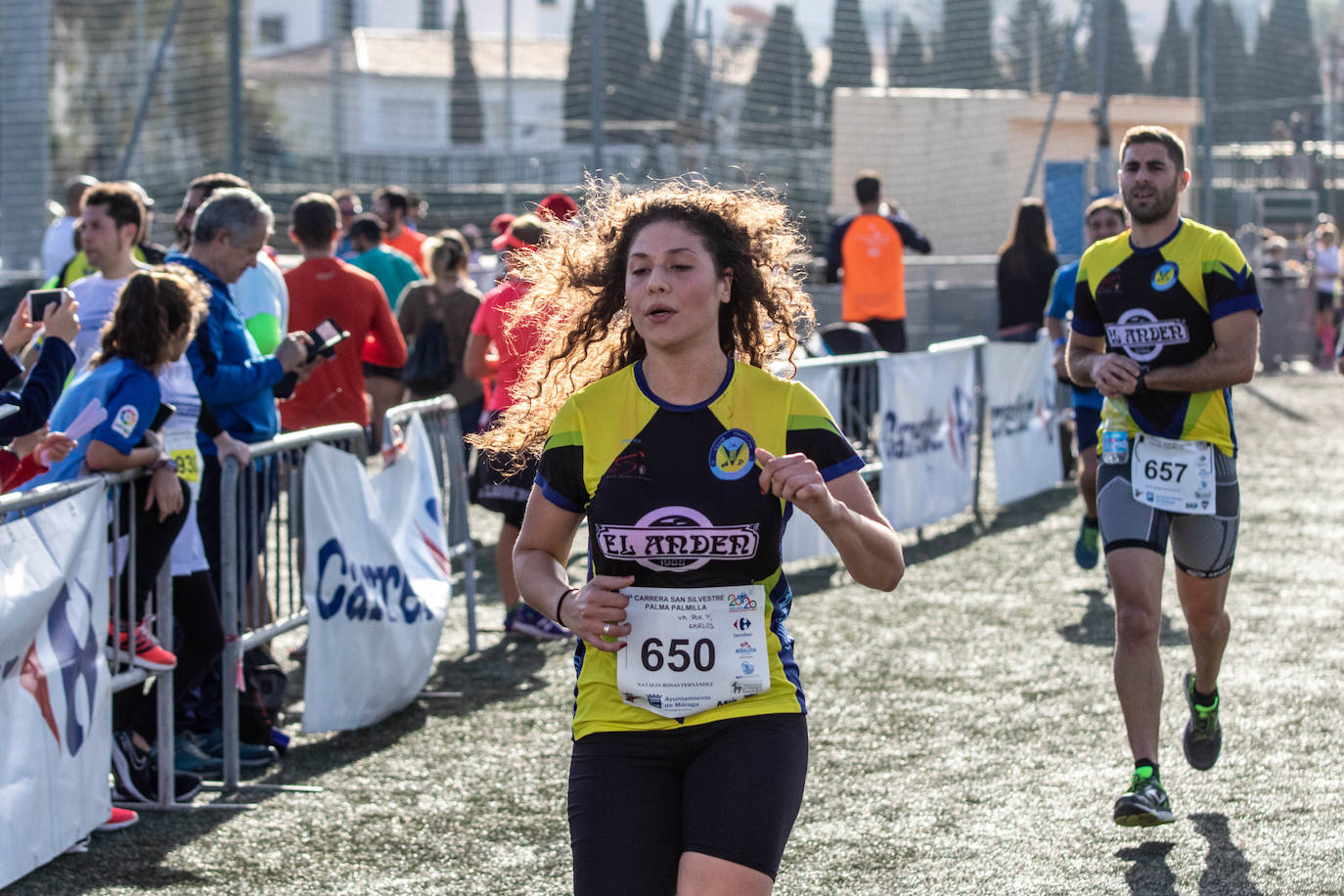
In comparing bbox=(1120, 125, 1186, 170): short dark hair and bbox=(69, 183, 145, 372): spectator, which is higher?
bbox=(1120, 125, 1186, 170): short dark hair

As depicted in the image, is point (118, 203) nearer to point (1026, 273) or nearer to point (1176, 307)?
point (1176, 307)

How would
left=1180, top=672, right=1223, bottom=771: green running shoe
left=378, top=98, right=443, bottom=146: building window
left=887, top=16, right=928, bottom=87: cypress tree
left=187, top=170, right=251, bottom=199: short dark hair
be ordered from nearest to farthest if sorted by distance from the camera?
left=1180, top=672, right=1223, bottom=771: green running shoe < left=187, top=170, right=251, bottom=199: short dark hair < left=887, top=16, right=928, bottom=87: cypress tree < left=378, top=98, right=443, bottom=146: building window

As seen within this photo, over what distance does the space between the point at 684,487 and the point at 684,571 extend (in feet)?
0.51

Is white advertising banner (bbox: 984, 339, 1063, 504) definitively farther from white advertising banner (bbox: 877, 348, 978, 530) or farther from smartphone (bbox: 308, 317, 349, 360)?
smartphone (bbox: 308, 317, 349, 360)

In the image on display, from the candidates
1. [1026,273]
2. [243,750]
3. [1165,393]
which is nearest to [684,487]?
[1165,393]

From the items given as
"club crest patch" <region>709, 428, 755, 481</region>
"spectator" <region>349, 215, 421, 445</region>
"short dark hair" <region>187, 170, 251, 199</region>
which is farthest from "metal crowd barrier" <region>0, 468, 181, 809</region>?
"spectator" <region>349, 215, 421, 445</region>

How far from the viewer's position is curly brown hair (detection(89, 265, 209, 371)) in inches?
217

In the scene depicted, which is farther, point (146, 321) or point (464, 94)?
point (464, 94)

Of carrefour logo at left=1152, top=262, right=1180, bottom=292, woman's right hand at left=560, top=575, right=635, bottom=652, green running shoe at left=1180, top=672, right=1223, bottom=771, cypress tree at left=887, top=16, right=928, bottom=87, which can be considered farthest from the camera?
cypress tree at left=887, top=16, right=928, bottom=87

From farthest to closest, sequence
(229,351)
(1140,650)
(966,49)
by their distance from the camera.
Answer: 1. (966,49)
2. (229,351)
3. (1140,650)

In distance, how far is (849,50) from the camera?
23906 mm

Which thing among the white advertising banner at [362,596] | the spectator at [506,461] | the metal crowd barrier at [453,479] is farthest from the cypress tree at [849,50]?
the white advertising banner at [362,596]

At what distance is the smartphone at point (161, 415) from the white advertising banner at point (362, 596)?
79 cm

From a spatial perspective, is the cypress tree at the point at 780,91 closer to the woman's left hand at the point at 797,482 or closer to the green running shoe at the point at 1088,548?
the green running shoe at the point at 1088,548
